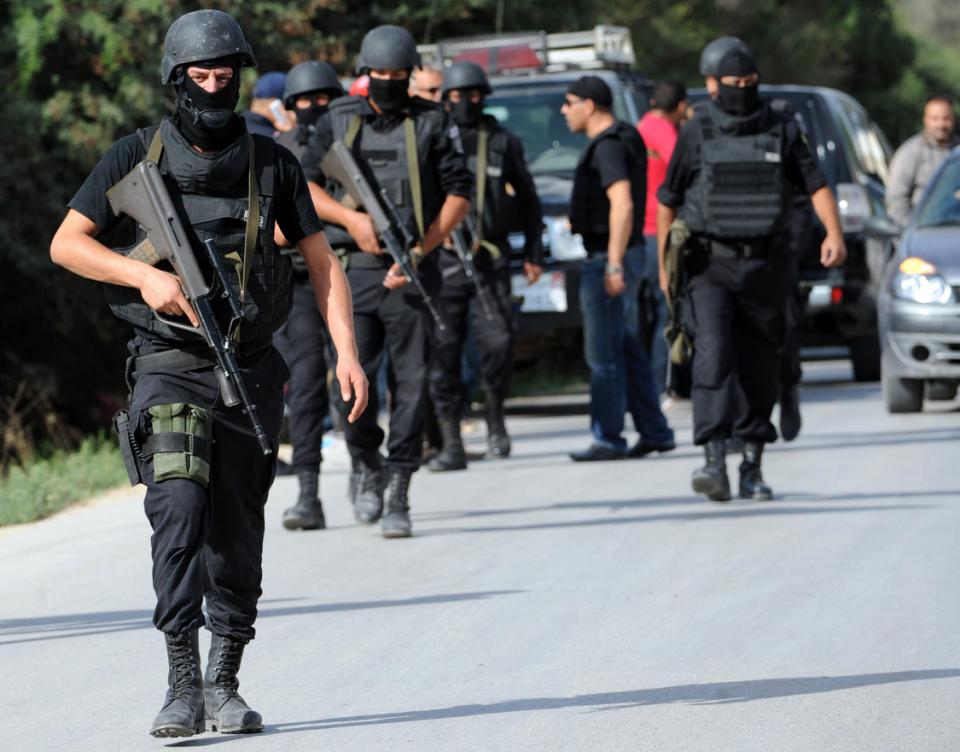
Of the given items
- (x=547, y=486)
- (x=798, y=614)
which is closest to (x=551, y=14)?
(x=547, y=486)

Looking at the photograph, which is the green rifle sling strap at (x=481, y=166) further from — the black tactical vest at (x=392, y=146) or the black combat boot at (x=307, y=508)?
the black combat boot at (x=307, y=508)

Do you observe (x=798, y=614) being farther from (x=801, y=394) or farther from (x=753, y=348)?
(x=801, y=394)

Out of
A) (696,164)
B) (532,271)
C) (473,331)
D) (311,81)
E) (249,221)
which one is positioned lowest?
(473,331)

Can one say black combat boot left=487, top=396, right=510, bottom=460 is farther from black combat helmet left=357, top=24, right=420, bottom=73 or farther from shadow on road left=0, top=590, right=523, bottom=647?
shadow on road left=0, top=590, right=523, bottom=647

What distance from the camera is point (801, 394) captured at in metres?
15.8

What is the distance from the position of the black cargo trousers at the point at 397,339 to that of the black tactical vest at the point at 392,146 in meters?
0.26

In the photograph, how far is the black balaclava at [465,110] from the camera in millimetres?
11555

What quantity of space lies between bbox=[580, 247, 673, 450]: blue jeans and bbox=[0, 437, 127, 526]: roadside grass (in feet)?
9.04

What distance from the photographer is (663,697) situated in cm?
595

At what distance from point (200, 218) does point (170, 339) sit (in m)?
0.32

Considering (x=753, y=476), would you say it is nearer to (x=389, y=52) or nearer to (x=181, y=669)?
(x=389, y=52)

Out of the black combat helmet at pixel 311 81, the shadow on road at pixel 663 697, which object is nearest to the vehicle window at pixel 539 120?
the black combat helmet at pixel 311 81

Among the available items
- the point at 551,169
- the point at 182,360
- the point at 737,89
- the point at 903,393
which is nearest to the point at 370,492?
the point at 737,89

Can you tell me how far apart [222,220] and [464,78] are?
599cm
